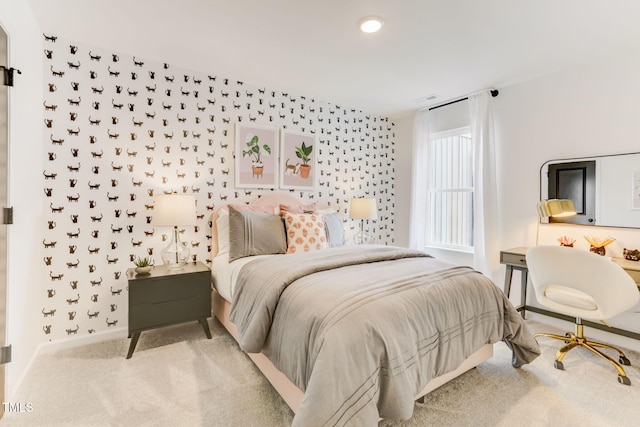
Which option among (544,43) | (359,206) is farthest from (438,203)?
(544,43)

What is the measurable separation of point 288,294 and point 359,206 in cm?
232

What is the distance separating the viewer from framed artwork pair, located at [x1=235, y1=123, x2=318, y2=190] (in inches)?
129

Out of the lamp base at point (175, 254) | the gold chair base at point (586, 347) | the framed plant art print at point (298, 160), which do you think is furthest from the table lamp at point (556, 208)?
the lamp base at point (175, 254)

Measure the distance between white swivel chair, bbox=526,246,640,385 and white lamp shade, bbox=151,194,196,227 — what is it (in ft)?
8.99

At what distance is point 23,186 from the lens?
6.45ft

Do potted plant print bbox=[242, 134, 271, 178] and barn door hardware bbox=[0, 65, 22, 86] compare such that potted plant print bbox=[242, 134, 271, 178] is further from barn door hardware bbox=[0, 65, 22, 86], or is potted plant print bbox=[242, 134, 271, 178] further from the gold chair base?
the gold chair base

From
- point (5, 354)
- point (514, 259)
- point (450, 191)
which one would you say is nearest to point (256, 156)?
point (5, 354)

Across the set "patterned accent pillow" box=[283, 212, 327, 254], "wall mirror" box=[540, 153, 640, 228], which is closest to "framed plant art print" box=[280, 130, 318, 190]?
"patterned accent pillow" box=[283, 212, 327, 254]

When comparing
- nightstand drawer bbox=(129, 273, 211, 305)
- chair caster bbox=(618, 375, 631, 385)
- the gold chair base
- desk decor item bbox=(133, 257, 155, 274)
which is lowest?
chair caster bbox=(618, 375, 631, 385)

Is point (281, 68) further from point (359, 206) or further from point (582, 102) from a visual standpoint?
point (582, 102)

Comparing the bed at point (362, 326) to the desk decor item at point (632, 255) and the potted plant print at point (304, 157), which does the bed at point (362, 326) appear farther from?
the potted plant print at point (304, 157)

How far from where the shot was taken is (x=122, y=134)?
2672 millimetres

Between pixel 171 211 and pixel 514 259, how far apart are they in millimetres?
3110

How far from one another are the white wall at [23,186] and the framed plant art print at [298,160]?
2104 mm
